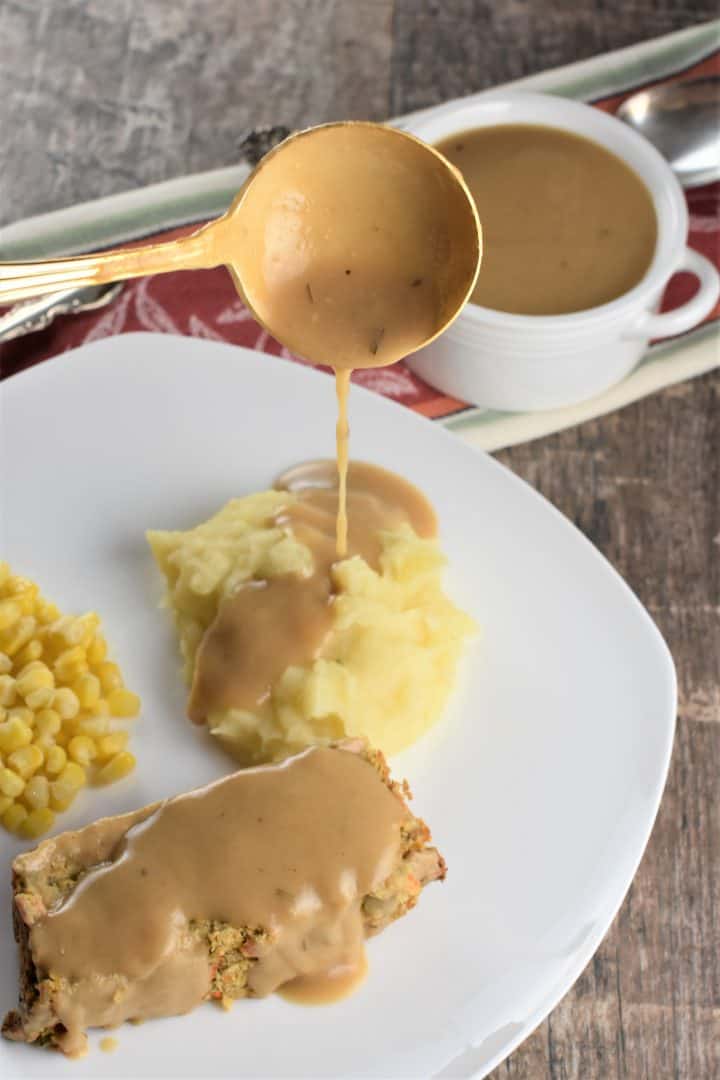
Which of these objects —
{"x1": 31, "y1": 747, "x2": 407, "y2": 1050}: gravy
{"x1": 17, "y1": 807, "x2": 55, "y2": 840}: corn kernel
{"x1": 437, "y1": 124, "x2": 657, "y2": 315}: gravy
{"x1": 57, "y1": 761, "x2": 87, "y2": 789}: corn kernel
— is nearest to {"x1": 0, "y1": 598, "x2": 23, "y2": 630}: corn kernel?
{"x1": 57, "y1": 761, "x2": 87, "y2": 789}: corn kernel

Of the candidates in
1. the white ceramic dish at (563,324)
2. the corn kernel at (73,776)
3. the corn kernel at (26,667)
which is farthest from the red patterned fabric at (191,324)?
the corn kernel at (73,776)

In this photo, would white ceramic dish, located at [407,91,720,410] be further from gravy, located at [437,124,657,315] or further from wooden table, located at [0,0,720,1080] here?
wooden table, located at [0,0,720,1080]

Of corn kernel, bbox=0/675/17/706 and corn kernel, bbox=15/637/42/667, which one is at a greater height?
corn kernel, bbox=15/637/42/667

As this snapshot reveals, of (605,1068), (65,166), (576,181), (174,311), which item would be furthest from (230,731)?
(65,166)

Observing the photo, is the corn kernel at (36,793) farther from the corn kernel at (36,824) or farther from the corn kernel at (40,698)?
the corn kernel at (40,698)

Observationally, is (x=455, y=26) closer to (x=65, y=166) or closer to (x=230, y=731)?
(x=65, y=166)

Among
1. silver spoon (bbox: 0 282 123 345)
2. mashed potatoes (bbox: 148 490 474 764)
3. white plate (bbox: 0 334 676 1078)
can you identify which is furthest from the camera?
silver spoon (bbox: 0 282 123 345)

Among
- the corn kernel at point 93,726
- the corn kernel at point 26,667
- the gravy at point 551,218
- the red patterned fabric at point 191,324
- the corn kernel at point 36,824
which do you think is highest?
the gravy at point 551,218
